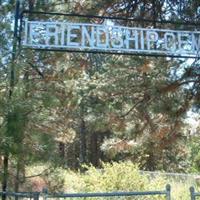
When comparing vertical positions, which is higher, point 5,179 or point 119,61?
point 119,61

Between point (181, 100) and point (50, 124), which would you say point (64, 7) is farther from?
point (50, 124)

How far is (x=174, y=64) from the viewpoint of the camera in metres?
8.73

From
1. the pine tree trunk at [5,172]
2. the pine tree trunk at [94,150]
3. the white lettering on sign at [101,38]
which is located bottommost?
the pine tree trunk at [5,172]

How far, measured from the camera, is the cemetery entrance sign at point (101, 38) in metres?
5.38

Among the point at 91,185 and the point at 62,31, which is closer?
the point at 62,31

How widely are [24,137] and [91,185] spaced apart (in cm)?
582

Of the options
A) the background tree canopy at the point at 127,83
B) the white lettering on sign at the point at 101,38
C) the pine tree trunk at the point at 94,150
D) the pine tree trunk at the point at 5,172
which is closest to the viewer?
the pine tree trunk at the point at 5,172

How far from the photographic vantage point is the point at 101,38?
5734 millimetres

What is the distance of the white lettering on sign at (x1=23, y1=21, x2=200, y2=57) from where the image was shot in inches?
212

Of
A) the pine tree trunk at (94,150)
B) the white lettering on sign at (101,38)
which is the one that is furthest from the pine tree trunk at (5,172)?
the pine tree trunk at (94,150)

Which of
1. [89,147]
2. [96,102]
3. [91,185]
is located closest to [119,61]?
[96,102]

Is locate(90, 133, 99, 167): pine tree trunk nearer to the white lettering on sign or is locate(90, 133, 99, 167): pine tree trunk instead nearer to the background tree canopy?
the background tree canopy

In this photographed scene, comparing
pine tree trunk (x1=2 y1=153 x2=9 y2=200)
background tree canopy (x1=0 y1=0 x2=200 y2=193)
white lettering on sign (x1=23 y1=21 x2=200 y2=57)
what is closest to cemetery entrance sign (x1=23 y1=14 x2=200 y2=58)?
white lettering on sign (x1=23 y1=21 x2=200 y2=57)

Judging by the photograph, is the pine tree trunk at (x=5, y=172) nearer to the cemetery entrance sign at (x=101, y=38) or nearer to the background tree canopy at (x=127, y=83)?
the cemetery entrance sign at (x=101, y=38)
